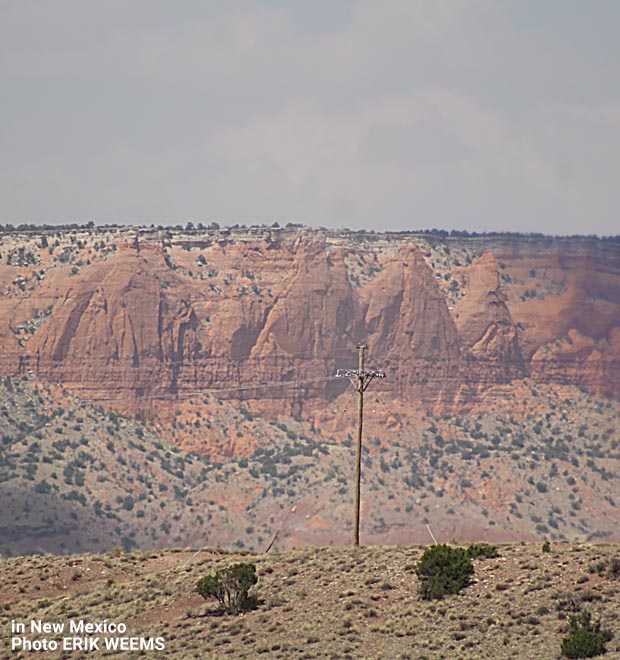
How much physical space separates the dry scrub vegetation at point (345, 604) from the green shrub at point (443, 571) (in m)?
0.36

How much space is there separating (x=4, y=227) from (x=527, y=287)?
5840 cm

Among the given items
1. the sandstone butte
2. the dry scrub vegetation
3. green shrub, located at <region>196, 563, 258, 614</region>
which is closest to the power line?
the sandstone butte

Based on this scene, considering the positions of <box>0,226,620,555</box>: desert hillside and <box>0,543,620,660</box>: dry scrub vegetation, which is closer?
<box>0,543,620,660</box>: dry scrub vegetation

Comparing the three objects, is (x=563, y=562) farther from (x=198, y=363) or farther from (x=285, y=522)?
(x=198, y=363)

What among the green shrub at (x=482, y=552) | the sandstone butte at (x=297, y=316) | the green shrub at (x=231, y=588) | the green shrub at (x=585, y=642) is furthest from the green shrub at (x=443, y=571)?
the sandstone butte at (x=297, y=316)

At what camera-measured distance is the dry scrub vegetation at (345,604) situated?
120 feet

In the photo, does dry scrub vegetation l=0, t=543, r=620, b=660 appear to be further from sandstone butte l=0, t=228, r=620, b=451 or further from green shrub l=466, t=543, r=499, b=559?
sandstone butte l=0, t=228, r=620, b=451

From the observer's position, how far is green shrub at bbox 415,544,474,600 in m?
40.7

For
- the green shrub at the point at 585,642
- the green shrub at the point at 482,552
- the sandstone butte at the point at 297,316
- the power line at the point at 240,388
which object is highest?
the sandstone butte at the point at 297,316

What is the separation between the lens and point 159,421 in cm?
13188

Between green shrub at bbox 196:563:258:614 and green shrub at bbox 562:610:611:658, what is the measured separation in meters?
11.4

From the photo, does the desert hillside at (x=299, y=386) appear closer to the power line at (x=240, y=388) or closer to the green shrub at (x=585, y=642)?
the power line at (x=240, y=388)

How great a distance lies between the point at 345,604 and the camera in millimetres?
40781

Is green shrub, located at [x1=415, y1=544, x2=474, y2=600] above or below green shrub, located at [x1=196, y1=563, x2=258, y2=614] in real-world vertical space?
above
